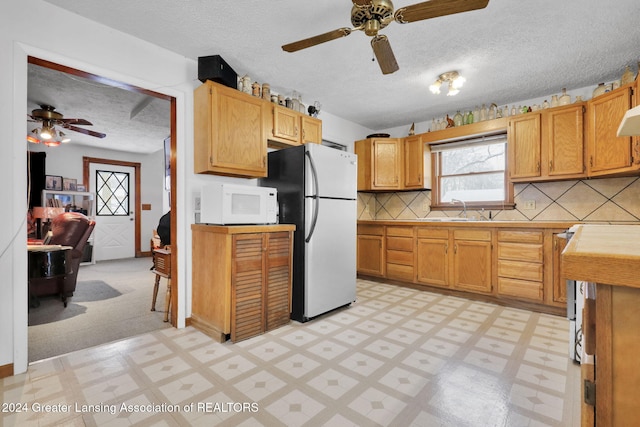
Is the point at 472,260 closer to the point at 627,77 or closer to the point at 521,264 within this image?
the point at 521,264

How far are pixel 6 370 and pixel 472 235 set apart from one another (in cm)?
416

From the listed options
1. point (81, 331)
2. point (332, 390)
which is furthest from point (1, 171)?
point (332, 390)

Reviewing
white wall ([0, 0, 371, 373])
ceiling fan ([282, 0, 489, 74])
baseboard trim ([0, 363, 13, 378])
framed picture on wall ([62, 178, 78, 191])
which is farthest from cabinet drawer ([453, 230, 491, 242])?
framed picture on wall ([62, 178, 78, 191])

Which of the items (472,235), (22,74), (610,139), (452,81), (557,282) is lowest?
(557,282)

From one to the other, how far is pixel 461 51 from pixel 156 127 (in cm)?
465

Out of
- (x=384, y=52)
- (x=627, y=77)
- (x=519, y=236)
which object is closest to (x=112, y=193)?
(x=384, y=52)

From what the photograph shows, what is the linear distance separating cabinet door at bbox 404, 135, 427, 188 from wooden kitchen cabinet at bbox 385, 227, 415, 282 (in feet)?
2.62

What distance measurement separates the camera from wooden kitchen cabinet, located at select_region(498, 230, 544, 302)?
10.0 ft

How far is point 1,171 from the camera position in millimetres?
1830

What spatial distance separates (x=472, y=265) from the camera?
3.46 metres

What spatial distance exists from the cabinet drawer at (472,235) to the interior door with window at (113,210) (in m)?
6.85

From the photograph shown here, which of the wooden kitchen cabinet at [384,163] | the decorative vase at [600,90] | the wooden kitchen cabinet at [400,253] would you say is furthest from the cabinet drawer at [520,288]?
the decorative vase at [600,90]

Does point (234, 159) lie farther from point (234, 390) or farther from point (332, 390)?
point (332, 390)

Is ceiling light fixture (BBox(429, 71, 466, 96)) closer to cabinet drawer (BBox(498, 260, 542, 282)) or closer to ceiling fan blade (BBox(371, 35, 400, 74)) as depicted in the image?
ceiling fan blade (BBox(371, 35, 400, 74))
